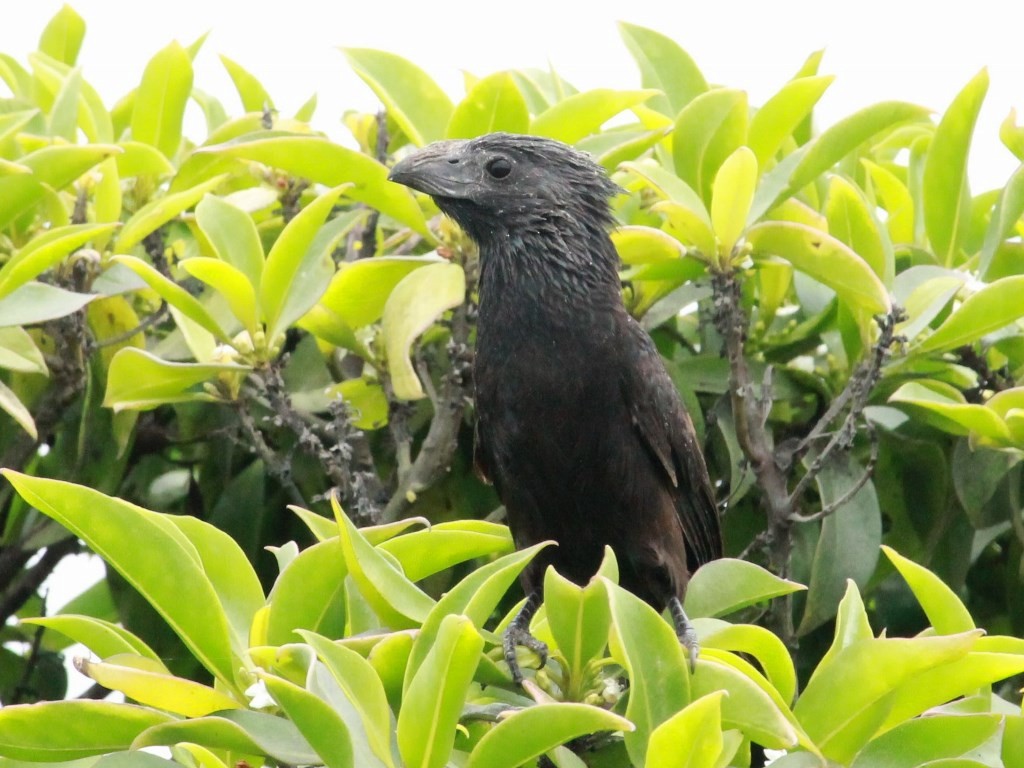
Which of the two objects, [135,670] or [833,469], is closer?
[135,670]

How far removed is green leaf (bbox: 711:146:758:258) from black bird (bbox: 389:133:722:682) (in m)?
0.41

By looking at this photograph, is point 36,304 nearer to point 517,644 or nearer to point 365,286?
point 365,286

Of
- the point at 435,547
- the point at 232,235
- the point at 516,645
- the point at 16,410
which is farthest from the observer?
the point at 232,235

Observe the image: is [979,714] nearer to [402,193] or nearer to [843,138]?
[843,138]

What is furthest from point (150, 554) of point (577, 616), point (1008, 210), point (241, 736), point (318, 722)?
point (1008, 210)

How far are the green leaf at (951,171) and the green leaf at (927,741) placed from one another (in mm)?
1569

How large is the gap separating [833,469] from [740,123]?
2.75 feet

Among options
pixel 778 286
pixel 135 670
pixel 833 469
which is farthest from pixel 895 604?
pixel 135 670

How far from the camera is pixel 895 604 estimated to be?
3.51 meters

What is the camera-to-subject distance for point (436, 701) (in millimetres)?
1994

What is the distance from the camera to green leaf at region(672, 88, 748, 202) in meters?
3.20

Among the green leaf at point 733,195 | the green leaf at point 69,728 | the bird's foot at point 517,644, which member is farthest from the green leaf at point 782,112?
the green leaf at point 69,728

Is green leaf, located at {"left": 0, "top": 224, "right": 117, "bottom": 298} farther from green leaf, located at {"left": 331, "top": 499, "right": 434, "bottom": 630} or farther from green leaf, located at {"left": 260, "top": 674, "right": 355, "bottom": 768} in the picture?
green leaf, located at {"left": 260, "top": 674, "right": 355, "bottom": 768}

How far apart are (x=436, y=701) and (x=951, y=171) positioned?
78.8 inches
